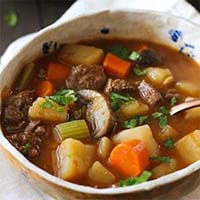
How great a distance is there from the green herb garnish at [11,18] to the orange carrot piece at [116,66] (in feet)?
3.14

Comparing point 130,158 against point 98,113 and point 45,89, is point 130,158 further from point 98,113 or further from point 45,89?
point 45,89

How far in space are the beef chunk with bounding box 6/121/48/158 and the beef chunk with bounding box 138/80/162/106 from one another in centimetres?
42

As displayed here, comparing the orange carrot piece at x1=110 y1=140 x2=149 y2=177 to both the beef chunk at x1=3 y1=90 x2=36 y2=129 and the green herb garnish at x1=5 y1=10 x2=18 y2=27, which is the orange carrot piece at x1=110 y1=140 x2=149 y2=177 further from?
the green herb garnish at x1=5 y1=10 x2=18 y2=27

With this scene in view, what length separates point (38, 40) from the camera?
2.47 metres

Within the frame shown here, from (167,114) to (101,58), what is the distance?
0.43 metres

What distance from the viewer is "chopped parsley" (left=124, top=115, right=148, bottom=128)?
2223 mm

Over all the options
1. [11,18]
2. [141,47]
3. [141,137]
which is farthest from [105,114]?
Result: [11,18]

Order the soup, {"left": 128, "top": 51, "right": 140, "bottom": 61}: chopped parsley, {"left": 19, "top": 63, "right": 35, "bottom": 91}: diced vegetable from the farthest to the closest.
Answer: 1. {"left": 128, "top": 51, "right": 140, "bottom": 61}: chopped parsley
2. {"left": 19, "top": 63, "right": 35, "bottom": 91}: diced vegetable
3. the soup

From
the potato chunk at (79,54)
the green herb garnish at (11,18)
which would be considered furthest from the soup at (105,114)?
the green herb garnish at (11,18)

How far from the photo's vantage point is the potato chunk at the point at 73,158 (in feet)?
6.68

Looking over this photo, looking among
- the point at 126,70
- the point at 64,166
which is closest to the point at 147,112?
the point at 126,70

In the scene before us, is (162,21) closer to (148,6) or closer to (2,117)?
(148,6)

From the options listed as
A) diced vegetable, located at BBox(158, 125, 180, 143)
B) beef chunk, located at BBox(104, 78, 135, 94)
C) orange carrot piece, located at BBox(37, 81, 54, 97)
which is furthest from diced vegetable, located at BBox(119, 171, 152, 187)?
orange carrot piece, located at BBox(37, 81, 54, 97)

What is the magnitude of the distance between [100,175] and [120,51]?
28.5 inches
